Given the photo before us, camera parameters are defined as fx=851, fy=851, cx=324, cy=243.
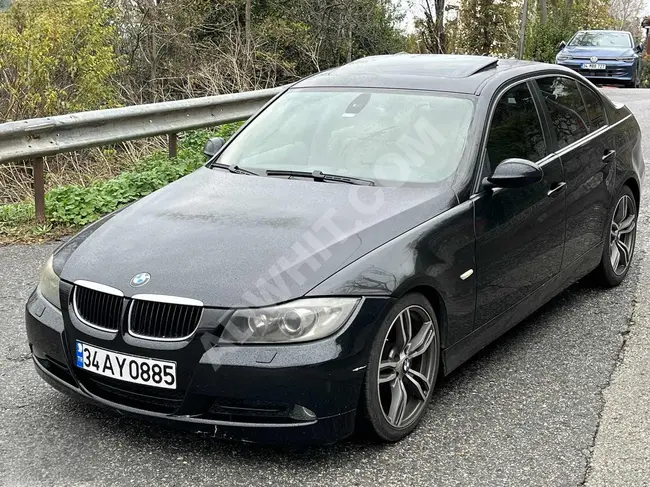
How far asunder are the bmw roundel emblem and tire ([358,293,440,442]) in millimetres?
978

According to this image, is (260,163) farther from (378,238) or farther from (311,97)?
(378,238)

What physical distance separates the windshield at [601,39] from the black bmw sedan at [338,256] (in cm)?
2043

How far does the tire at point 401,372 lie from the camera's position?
11.6ft

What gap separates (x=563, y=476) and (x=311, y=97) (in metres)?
2.70

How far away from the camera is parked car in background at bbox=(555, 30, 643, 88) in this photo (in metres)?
23.6

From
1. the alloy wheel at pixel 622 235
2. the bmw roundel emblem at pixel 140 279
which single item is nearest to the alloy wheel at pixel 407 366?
the bmw roundel emblem at pixel 140 279

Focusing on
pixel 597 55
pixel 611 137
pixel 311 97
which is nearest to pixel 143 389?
pixel 311 97

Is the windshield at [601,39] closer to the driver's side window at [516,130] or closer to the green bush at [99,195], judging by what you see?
the green bush at [99,195]

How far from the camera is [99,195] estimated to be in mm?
7859

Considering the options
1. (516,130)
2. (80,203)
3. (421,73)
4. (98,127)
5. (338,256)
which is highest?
(421,73)

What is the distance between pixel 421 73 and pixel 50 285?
245cm

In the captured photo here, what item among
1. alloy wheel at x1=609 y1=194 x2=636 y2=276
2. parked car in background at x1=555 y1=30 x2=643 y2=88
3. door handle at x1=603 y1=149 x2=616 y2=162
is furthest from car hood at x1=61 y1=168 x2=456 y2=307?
parked car in background at x1=555 y1=30 x2=643 y2=88

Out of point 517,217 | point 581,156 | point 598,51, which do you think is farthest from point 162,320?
point 598,51

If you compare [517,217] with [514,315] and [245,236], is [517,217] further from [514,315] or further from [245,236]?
[245,236]
